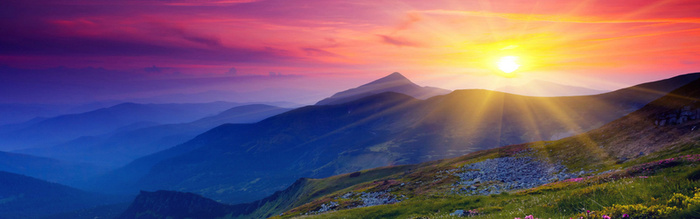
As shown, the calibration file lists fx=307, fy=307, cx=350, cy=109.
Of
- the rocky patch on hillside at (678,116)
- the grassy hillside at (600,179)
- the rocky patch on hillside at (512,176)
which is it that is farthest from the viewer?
the rocky patch on hillside at (512,176)

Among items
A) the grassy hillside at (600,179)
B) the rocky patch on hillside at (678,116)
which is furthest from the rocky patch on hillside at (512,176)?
the rocky patch on hillside at (678,116)

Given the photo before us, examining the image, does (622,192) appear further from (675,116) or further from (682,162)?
(675,116)

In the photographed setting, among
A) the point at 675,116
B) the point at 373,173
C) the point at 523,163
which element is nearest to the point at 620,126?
the point at 675,116

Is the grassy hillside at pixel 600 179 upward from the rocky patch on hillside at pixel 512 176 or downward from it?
upward

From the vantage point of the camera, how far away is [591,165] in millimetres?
42562

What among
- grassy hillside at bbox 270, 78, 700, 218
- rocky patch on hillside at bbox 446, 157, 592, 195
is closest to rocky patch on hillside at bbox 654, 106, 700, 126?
grassy hillside at bbox 270, 78, 700, 218

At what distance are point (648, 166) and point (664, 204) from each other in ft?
75.7

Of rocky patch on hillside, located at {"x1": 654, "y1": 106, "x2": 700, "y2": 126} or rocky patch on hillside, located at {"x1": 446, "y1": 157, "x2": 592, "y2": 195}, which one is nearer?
rocky patch on hillside, located at {"x1": 654, "y1": 106, "x2": 700, "y2": 126}

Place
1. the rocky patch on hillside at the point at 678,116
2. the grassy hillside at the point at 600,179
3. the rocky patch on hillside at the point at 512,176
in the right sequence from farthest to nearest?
the rocky patch on hillside at the point at 512,176 → the rocky patch on hillside at the point at 678,116 → the grassy hillside at the point at 600,179

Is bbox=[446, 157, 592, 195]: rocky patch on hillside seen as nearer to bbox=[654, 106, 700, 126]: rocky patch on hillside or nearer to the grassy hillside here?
the grassy hillside

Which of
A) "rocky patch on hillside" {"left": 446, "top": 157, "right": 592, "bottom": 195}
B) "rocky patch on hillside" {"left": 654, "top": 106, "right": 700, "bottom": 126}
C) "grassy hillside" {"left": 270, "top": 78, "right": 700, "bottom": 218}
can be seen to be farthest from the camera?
"rocky patch on hillside" {"left": 446, "top": 157, "right": 592, "bottom": 195}

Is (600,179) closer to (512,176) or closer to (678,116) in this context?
(512,176)

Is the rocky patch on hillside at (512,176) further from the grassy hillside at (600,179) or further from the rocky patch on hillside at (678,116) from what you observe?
the rocky patch on hillside at (678,116)

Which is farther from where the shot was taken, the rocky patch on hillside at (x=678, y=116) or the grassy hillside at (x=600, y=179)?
the rocky patch on hillside at (x=678, y=116)
